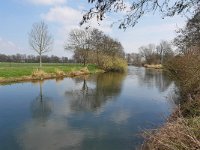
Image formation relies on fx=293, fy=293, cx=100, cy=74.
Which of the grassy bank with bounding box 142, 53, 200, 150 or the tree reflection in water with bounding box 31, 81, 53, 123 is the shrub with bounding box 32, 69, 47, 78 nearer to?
the tree reflection in water with bounding box 31, 81, 53, 123

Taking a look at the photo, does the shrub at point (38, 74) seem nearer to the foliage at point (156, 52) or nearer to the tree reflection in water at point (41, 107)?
the tree reflection in water at point (41, 107)

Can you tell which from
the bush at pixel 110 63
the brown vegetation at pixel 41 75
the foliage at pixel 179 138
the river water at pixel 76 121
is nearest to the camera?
the foliage at pixel 179 138

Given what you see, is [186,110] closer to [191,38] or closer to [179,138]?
[179,138]

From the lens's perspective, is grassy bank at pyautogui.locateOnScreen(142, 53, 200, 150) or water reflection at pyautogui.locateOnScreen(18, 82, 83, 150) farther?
water reflection at pyautogui.locateOnScreen(18, 82, 83, 150)

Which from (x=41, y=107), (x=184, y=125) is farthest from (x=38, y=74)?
(x=184, y=125)

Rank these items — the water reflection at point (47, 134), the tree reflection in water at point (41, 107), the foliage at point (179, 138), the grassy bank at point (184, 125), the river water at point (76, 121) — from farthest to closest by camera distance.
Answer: the tree reflection in water at point (41, 107)
the river water at point (76, 121)
the water reflection at point (47, 134)
the grassy bank at point (184, 125)
the foliage at point (179, 138)

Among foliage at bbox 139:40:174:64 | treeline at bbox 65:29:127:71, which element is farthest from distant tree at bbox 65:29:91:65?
foliage at bbox 139:40:174:64

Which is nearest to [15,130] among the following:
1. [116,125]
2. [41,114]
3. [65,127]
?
[65,127]

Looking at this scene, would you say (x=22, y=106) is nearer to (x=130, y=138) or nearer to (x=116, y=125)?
(x=116, y=125)

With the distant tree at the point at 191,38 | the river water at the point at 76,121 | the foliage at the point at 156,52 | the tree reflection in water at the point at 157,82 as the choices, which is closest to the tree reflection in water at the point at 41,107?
the river water at the point at 76,121

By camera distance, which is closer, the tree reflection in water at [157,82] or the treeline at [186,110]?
the treeline at [186,110]

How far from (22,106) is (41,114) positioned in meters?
2.47

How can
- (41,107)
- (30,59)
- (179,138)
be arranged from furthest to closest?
(30,59), (41,107), (179,138)

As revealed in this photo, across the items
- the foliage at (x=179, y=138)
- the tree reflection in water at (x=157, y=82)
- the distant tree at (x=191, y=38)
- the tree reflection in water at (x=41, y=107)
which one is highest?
the distant tree at (x=191, y=38)
